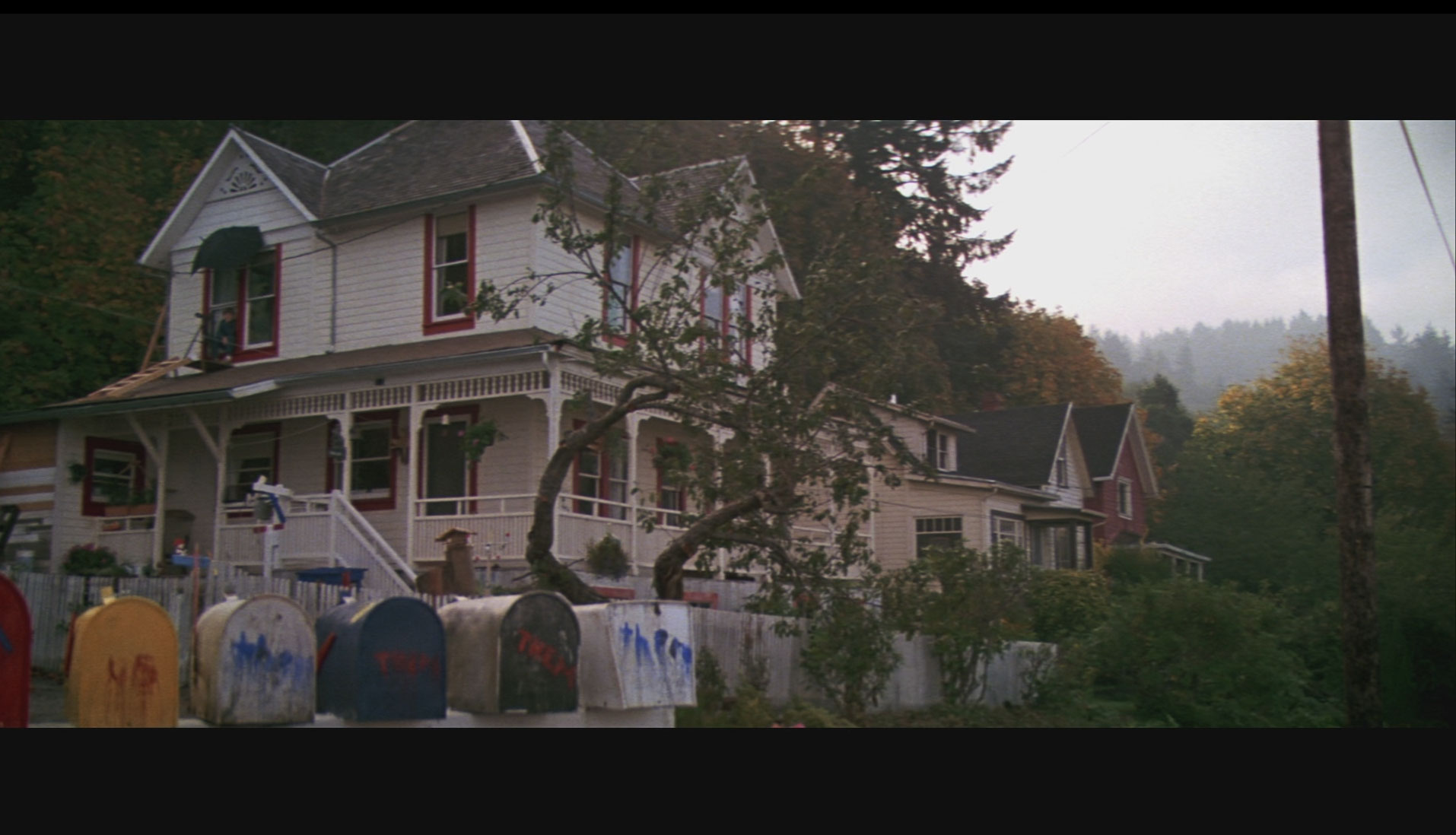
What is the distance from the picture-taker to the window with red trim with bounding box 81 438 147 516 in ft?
76.7

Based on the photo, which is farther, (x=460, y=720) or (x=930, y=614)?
(x=930, y=614)

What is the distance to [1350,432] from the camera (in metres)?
13.8

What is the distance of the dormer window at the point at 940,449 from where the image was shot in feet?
121

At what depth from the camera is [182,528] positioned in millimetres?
24594

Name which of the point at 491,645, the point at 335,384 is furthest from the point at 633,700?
the point at 335,384

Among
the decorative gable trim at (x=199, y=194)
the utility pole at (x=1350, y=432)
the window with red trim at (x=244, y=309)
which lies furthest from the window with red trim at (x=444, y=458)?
the utility pole at (x=1350, y=432)

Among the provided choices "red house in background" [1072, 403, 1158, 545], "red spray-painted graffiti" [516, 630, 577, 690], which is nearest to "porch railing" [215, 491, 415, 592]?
"red spray-painted graffiti" [516, 630, 577, 690]

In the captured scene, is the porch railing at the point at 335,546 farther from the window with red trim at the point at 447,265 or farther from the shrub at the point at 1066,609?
the shrub at the point at 1066,609

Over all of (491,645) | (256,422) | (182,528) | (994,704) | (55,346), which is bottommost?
(994,704)

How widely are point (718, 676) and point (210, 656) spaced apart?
7273 mm

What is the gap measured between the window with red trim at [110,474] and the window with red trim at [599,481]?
323 inches

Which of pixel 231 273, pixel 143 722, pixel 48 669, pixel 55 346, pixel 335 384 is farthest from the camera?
pixel 55 346

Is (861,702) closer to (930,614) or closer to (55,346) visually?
(930,614)

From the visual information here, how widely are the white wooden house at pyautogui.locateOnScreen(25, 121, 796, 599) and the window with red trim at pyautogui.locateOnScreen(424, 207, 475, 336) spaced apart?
0.12ft
